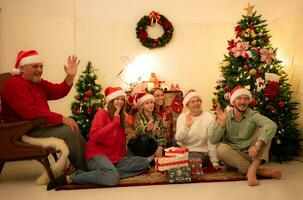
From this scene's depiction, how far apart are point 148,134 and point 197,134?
1.88 feet

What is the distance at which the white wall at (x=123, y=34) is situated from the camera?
5988mm

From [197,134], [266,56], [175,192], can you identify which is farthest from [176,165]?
[266,56]

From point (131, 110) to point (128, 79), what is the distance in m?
2.06

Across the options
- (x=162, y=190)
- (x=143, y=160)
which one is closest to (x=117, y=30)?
(x=143, y=160)

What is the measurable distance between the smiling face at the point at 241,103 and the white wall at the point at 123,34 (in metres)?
2.41

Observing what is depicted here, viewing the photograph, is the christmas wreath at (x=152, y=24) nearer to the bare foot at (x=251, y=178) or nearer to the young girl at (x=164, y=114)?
the young girl at (x=164, y=114)

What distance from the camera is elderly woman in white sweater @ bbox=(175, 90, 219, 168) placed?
3.78m

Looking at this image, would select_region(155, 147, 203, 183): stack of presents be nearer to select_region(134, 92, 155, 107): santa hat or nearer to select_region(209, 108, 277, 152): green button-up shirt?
select_region(209, 108, 277, 152): green button-up shirt

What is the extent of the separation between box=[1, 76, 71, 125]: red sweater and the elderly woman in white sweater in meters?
1.37

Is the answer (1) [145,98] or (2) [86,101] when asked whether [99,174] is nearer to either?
(1) [145,98]

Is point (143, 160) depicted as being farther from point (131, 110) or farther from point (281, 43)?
point (281, 43)

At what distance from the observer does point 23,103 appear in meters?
3.24

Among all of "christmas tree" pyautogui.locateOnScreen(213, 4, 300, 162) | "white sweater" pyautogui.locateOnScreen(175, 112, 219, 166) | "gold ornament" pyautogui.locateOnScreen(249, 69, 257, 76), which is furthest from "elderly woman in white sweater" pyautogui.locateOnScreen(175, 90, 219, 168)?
"gold ornament" pyautogui.locateOnScreen(249, 69, 257, 76)

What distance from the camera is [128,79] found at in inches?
255
